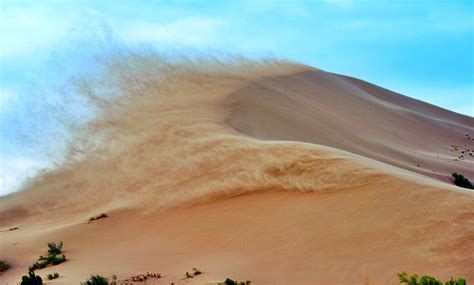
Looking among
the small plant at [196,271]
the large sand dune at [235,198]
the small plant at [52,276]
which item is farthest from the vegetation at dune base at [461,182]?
the small plant at [52,276]

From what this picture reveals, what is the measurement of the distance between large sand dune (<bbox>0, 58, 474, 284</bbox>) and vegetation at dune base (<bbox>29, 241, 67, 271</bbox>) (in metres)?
0.30

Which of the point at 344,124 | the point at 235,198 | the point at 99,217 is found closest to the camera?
the point at 235,198

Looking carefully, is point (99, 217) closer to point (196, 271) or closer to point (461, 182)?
point (196, 271)

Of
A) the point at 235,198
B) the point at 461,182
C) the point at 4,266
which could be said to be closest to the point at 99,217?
the point at 4,266

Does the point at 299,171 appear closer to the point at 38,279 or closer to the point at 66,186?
the point at 38,279

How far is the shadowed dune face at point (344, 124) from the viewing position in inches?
1118

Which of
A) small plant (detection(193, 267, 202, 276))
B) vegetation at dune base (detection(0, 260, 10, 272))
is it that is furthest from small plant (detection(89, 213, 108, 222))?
small plant (detection(193, 267, 202, 276))

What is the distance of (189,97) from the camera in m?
31.0

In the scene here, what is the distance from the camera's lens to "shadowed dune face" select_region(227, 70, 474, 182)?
2840cm

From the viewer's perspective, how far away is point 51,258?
17.2 m

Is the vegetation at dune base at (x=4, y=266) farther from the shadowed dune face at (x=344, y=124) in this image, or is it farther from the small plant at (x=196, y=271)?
the shadowed dune face at (x=344, y=124)

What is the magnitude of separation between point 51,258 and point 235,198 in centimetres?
544

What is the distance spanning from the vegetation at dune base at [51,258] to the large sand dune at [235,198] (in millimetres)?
301

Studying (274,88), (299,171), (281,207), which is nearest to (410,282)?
(281,207)
